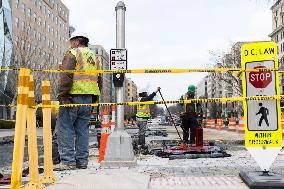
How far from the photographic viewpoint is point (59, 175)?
19.1 feet

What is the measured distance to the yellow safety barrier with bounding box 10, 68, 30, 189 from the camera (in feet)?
13.4

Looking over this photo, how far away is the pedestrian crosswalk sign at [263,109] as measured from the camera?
4.89 meters

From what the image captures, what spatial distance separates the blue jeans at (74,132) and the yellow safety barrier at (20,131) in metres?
2.37

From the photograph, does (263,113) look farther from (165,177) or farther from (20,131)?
(20,131)

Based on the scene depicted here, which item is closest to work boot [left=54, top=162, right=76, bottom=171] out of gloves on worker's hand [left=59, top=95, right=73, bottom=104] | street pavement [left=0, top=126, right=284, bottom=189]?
street pavement [left=0, top=126, right=284, bottom=189]

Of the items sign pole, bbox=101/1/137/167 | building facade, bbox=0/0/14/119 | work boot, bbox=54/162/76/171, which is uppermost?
building facade, bbox=0/0/14/119

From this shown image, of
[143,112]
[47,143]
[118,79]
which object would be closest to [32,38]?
[143,112]

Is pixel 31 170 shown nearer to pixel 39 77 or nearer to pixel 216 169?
pixel 216 169

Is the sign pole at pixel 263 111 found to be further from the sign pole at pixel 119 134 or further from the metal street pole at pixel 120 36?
the metal street pole at pixel 120 36

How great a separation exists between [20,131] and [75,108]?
251cm

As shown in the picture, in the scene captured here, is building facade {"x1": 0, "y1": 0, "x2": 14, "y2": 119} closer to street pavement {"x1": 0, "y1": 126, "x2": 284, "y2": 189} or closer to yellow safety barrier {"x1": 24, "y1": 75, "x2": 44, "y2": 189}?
street pavement {"x1": 0, "y1": 126, "x2": 284, "y2": 189}

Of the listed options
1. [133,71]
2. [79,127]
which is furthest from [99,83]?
[133,71]

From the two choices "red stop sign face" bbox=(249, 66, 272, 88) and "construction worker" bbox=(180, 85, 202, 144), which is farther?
"construction worker" bbox=(180, 85, 202, 144)

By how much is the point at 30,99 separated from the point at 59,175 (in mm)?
1527
